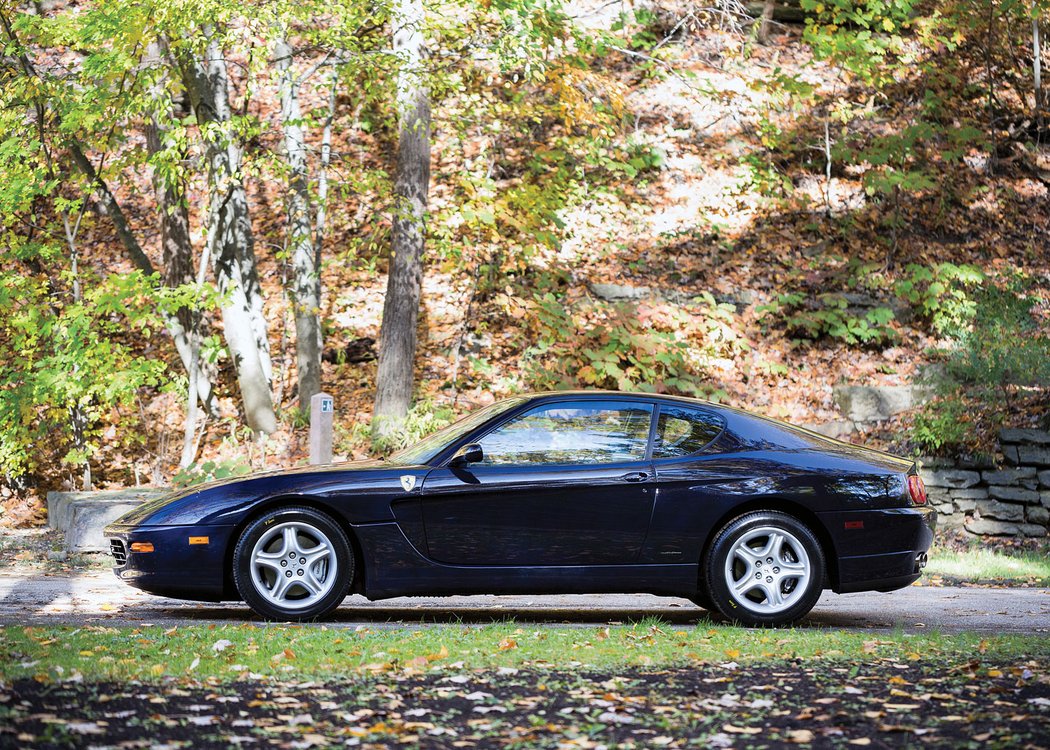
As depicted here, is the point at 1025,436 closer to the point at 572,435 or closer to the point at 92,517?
the point at 572,435

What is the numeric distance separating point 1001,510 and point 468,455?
821cm

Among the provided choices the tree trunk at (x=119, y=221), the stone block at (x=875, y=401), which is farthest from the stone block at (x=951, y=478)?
the tree trunk at (x=119, y=221)

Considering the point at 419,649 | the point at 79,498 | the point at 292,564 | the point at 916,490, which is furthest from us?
the point at 79,498

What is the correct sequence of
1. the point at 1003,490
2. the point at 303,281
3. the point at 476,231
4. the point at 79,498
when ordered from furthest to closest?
the point at 476,231, the point at 303,281, the point at 1003,490, the point at 79,498

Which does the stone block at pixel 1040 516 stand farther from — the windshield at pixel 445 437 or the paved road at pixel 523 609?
the windshield at pixel 445 437

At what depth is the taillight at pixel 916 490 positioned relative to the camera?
23.4 feet

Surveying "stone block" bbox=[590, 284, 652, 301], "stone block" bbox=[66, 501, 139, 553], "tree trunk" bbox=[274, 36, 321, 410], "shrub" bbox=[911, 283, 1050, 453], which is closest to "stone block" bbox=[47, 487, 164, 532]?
"stone block" bbox=[66, 501, 139, 553]

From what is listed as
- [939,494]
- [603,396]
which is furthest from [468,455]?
[939,494]

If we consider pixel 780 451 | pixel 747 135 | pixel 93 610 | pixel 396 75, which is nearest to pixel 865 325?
pixel 747 135

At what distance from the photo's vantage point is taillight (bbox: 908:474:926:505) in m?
7.14

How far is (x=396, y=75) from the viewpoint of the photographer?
43.1 feet

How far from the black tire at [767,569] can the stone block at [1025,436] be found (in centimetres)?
689

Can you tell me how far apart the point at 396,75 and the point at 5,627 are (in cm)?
850

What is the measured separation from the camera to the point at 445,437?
725cm
